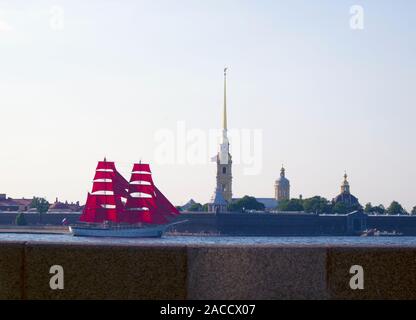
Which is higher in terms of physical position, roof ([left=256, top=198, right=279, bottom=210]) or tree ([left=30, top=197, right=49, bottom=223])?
roof ([left=256, top=198, right=279, bottom=210])

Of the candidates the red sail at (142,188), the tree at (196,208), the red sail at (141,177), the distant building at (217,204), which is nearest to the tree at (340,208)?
the distant building at (217,204)

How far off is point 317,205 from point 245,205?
15.9m

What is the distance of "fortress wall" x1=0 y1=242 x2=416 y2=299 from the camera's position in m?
6.78

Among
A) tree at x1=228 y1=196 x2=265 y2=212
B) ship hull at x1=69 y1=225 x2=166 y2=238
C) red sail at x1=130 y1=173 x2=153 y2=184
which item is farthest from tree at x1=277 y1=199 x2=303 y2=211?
red sail at x1=130 y1=173 x2=153 y2=184

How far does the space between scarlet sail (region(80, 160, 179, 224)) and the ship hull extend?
5.40 ft

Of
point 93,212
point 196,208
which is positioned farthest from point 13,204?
point 93,212

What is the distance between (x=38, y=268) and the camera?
6949 millimetres

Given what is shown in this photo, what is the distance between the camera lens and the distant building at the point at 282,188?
195 metres

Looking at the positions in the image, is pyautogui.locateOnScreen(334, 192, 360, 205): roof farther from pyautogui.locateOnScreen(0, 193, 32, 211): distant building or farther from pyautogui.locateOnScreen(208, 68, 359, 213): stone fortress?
pyautogui.locateOnScreen(0, 193, 32, 211): distant building

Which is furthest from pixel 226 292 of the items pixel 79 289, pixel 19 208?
pixel 19 208

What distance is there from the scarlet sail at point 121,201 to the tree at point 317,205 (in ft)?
199

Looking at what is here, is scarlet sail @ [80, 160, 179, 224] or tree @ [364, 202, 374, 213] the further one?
tree @ [364, 202, 374, 213]

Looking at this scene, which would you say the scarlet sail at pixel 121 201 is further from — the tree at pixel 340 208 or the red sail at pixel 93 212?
the tree at pixel 340 208
